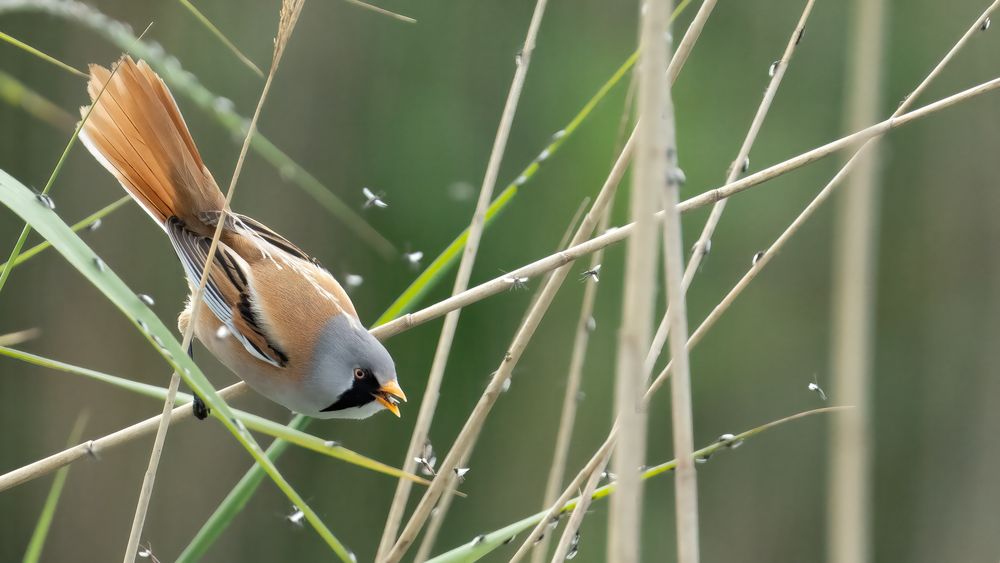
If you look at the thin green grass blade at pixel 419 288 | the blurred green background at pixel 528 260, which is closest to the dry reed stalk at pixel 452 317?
the thin green grass blade at pixel 419 288

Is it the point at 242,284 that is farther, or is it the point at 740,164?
the point at 242,284

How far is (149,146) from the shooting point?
8.99 ft

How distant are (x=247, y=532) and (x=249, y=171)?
2645 millimetres

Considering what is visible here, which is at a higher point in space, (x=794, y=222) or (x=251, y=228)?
(x=251, y=228)

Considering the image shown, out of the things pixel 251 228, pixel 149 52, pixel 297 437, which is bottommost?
pixel 297 437

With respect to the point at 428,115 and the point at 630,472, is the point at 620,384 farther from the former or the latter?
the point at 428,115

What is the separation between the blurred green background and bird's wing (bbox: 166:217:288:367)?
12.2ft

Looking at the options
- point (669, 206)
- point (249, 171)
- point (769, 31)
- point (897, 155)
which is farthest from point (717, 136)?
point (669, 206)

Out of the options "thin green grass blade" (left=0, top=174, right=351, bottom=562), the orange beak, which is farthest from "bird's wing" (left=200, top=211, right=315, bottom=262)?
"thin green grass blade" (left=0, top=174, right=351, bottom=562)

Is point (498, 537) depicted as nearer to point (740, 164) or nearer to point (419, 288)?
point (419, 288)

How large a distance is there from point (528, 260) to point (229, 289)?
498cm

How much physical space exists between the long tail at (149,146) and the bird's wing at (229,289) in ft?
0.27

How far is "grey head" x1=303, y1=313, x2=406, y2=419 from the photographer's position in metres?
2.58

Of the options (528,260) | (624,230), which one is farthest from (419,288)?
(528,260)
